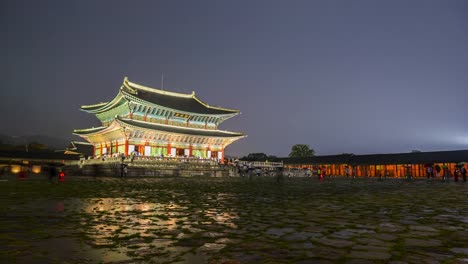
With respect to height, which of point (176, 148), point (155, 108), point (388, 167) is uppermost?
point (155, 108)

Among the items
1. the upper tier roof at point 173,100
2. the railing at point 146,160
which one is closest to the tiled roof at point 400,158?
the upper tier roof at point 173,100

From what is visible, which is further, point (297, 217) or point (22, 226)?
point (297, 217)

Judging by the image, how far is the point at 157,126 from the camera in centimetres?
4550

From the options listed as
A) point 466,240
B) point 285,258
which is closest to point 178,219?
point 285,258

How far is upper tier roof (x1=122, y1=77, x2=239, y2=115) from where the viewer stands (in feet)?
158

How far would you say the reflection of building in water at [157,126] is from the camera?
143ft

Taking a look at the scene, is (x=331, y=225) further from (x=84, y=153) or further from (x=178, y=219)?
(x=84, y=153)

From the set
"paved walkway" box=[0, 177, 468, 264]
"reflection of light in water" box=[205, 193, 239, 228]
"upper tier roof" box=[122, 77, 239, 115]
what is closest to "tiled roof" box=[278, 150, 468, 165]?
"upper tier roof" box=[122, 77, 239, 115]

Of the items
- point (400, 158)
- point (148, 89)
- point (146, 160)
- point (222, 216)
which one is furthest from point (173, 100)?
point (222, 216)

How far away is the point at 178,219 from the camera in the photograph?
6457 mm

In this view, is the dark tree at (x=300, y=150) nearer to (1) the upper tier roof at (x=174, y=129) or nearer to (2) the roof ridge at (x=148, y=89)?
(1) the upper tier roof at (x=174, y=129)

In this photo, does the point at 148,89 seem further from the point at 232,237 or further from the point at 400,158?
the point at 232,237

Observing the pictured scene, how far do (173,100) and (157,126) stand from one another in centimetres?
822

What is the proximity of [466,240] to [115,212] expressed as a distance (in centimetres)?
663
